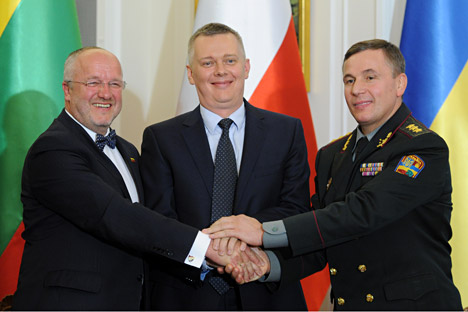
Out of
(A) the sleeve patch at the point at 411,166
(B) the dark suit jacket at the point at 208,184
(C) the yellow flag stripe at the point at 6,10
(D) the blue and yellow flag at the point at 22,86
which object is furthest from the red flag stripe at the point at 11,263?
(A) the sleeve patch at the point at 411,166

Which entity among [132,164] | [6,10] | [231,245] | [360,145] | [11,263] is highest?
[6,10]

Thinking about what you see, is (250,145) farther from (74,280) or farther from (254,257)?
(74,280)

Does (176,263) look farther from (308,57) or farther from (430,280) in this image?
(308,57)

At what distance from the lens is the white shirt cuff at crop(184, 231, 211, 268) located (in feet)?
7.70

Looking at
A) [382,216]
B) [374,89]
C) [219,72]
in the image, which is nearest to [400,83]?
[374,89]

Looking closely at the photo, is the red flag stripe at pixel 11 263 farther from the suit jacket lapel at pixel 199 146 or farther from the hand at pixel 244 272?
the hand at pixel 244 272

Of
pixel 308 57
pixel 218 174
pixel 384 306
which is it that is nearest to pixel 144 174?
pixel 218 174

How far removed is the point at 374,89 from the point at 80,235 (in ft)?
4.64

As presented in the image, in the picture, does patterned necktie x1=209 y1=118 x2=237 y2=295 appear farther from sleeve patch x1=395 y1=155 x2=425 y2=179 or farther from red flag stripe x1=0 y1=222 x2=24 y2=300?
red flag stripe x1=0 y1=222 x2=24 y2=300

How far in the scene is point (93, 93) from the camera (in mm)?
2570

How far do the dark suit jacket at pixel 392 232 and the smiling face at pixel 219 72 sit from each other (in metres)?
0.67

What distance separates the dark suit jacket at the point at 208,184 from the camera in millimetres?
2436

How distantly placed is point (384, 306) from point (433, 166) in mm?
593

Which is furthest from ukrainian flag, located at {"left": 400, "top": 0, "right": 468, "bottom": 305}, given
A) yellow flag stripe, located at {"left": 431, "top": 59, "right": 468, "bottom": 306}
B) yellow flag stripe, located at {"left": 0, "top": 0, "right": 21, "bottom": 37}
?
yellow flag stripe, located at {"left": 0, "top": 0, "right": 21, "bottom": 37}
